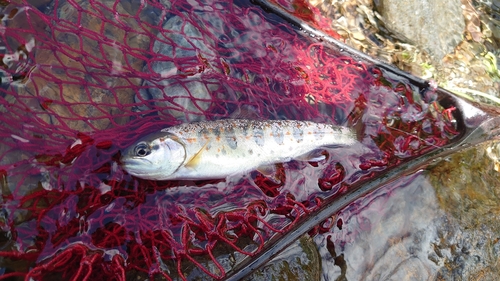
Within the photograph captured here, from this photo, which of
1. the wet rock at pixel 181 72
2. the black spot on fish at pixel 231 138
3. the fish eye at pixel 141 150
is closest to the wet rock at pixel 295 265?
the black spot on fish at pixel 231 138

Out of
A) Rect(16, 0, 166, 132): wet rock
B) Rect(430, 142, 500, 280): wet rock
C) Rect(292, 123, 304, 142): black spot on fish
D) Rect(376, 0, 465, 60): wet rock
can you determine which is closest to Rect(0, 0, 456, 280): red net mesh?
Rect(16, 0, 166, 132): wet rock

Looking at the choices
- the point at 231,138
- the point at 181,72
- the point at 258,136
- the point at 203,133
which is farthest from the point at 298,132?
the point at 181,72

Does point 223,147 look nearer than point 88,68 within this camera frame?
Yes

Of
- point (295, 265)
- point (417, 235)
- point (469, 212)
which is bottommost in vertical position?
point (295, 265)

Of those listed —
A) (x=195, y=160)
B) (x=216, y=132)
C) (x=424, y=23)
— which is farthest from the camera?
(x=424, y=23)

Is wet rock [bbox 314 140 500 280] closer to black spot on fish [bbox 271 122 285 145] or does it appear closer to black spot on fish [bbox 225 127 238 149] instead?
black spot on fish [bbox 271 122 285 145]

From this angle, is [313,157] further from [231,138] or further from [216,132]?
[216,132]

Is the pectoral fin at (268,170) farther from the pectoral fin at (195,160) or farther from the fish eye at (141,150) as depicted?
the fish eye at (141,150)

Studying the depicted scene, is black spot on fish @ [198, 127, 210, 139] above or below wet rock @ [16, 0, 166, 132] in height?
below
